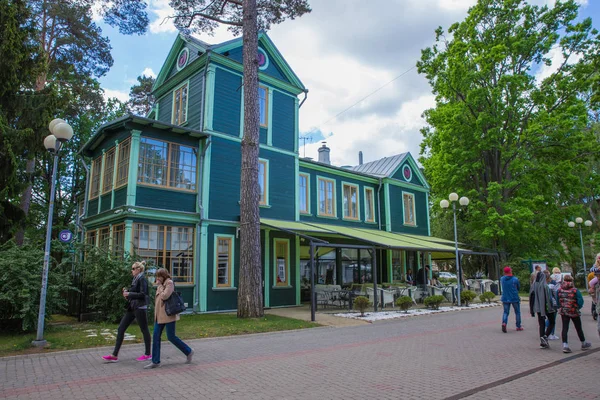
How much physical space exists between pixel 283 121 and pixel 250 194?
6212 millimetres

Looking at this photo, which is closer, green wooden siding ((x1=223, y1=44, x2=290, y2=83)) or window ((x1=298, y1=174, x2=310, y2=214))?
green wooden siding ((x1=223, y1=44, x2=290, y2=83))

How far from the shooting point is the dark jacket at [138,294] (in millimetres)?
7254

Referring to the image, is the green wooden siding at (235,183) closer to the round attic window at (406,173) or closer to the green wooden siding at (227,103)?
the green wooden siding at (227,103)

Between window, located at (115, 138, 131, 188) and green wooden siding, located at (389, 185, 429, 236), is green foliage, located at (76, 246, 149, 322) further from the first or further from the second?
green wooden siding, located at (389, 185, 429, 236)

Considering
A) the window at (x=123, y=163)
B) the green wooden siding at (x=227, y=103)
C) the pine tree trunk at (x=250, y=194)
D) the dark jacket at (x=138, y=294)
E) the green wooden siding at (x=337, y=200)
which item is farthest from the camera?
the green wooden siding at (x=337, y=200)

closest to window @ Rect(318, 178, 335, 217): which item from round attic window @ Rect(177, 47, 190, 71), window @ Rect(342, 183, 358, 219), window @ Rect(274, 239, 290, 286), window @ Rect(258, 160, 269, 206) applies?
window @ Rect(342, 183, 358, 219)

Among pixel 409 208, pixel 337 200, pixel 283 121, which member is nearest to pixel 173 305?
pixel 283 121

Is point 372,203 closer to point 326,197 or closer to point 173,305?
point 326,197

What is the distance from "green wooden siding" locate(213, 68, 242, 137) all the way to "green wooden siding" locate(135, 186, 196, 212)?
2.87 m

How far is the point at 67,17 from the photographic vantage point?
875 inches

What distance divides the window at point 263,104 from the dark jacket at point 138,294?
36.5 feet

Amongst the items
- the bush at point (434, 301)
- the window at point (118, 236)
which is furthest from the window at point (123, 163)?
the bush at point (434, 301)

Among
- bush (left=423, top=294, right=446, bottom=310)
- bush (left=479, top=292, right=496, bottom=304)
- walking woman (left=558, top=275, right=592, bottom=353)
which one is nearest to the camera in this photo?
walking woman (left=558, top=275, right=592, bottom=353)

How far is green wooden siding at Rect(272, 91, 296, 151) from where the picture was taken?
18.1 meters
